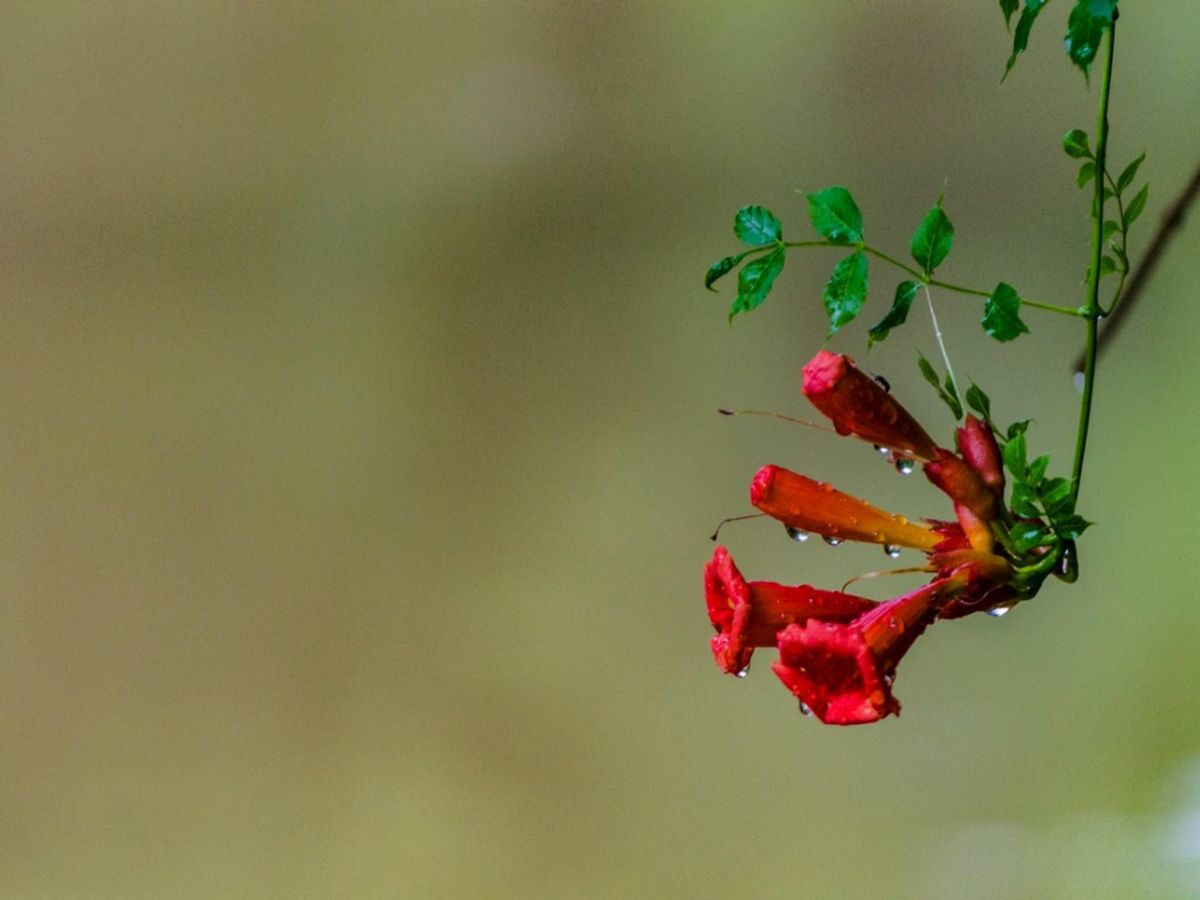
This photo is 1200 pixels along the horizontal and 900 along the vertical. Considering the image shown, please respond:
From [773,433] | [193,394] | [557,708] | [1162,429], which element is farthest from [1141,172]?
[193,394]

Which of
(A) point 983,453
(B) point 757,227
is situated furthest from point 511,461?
(A) point 983,453

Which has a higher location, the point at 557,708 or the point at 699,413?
the point at 699,413

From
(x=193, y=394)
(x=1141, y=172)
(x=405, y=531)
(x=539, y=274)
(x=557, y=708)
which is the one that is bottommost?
(x=557, y=708)

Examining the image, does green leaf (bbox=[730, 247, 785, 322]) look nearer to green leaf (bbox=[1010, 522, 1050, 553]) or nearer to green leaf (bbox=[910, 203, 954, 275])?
green leaf (bbox=[910, 203, 954, 275])

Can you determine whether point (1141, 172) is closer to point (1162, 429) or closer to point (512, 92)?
point (1162, 429)

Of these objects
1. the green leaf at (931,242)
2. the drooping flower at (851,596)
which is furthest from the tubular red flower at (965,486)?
the green leaf at (931,242)

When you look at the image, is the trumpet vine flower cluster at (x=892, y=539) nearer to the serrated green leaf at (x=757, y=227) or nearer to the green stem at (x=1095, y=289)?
the green stem at (x=1095, y=289)
